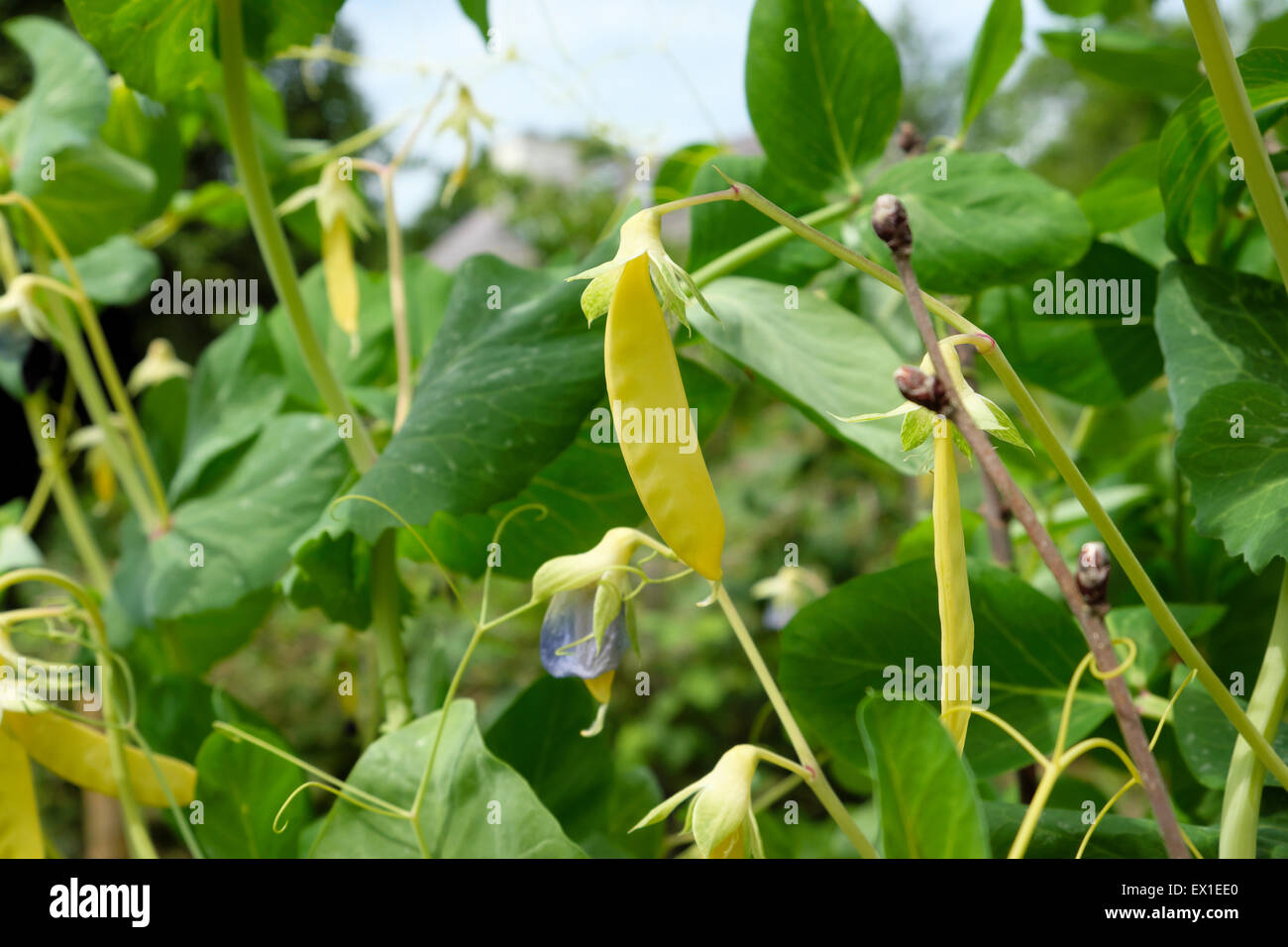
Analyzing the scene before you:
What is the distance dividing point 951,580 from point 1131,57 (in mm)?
293

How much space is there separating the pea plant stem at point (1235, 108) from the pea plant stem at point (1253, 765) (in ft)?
0.30

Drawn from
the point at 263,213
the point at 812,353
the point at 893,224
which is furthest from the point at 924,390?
the point at 263,213

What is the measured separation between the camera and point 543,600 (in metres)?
0.23

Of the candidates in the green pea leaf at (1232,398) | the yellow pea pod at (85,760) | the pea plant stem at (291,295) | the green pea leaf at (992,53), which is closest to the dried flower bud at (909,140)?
the green pea leaf at (992,53)

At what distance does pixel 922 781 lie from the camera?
158mm

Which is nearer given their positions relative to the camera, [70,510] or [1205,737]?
[1205,737]

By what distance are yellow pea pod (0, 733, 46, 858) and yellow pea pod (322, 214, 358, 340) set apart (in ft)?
0.59

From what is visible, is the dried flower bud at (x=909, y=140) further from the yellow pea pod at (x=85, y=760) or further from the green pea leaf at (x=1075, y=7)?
the yellow pea pod at (x=85, y=760)

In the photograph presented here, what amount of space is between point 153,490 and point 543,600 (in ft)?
0.84

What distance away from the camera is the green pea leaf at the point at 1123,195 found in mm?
316

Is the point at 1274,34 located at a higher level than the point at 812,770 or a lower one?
higher

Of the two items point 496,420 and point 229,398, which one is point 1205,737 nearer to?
point 496,420

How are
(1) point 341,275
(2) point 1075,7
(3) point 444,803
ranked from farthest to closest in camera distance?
(2) point 1075,7 → (1) point 341,275 → (3) point 444,803
